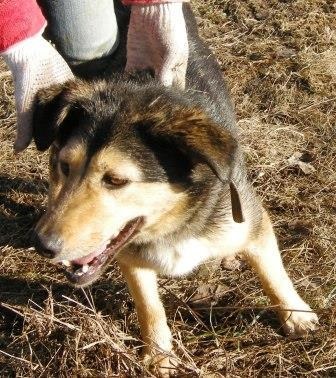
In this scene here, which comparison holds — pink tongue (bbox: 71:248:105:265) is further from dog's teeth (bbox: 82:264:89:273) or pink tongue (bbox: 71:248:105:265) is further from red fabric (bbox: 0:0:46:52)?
red fabric (bbox: 0:0:46:52)

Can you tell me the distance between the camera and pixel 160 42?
3373 mm

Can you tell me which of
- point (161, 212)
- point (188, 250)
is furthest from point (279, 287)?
point (161, 212)

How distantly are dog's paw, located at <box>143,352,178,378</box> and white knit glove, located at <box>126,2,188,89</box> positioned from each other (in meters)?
1.42

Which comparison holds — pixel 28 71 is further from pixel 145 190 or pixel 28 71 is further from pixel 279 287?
pixel 279 287

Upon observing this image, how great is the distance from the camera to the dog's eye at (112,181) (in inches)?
117

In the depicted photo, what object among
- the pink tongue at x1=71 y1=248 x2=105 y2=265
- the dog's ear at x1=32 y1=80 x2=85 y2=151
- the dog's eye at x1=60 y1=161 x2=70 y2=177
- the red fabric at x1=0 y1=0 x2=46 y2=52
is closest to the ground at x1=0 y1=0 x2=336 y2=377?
the pink tongue at x1=71 y1=248 x2=105 y2=265

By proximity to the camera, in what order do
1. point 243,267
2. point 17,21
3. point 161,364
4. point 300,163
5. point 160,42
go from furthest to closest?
point 300,163
point 243,267
point 161,364
point 160,42
point 17,21

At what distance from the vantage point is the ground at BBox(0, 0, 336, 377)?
3.55 metres

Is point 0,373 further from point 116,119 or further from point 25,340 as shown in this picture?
point 116,119

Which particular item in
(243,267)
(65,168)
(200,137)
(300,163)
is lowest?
(243,267)

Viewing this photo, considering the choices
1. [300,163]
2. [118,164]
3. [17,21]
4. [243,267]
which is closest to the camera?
[118,164]

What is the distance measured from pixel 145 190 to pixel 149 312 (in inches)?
35.9

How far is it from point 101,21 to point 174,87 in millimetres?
674

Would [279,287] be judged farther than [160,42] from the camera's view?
Yes
